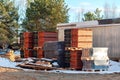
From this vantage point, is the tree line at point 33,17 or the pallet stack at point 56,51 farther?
the tree line at point 33,17

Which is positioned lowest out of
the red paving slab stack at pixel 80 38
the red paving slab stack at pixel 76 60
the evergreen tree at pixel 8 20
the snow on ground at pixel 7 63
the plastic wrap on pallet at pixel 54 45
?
the snow on ground at pixel 7 63

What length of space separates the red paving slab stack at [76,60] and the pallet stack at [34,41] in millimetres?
6970

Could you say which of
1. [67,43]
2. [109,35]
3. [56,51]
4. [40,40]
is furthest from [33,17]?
[67,43]

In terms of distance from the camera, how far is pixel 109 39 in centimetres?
2792

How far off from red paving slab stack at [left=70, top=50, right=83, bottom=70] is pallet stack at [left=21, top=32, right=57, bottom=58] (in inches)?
274

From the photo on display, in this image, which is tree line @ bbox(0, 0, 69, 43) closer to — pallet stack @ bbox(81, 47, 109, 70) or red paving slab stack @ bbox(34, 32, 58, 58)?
red paving slab stack @ bbox(34, 32, 58, 58)

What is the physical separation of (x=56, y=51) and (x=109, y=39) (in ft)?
18.1

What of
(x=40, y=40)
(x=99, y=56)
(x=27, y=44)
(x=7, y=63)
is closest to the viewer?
(x=99, y=56)

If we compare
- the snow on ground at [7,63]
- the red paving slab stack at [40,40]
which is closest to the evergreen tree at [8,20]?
the red paving slab stack at [40,40]

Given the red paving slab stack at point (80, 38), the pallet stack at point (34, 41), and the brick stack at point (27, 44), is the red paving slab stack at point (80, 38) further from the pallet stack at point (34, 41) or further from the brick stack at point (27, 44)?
the brick stack at point (27, 44)

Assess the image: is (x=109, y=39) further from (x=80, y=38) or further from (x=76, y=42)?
(x=76, y=42)

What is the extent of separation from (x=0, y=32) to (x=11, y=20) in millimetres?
3138

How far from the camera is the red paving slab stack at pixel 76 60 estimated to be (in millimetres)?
21875

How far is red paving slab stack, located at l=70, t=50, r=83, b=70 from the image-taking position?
21875mm
